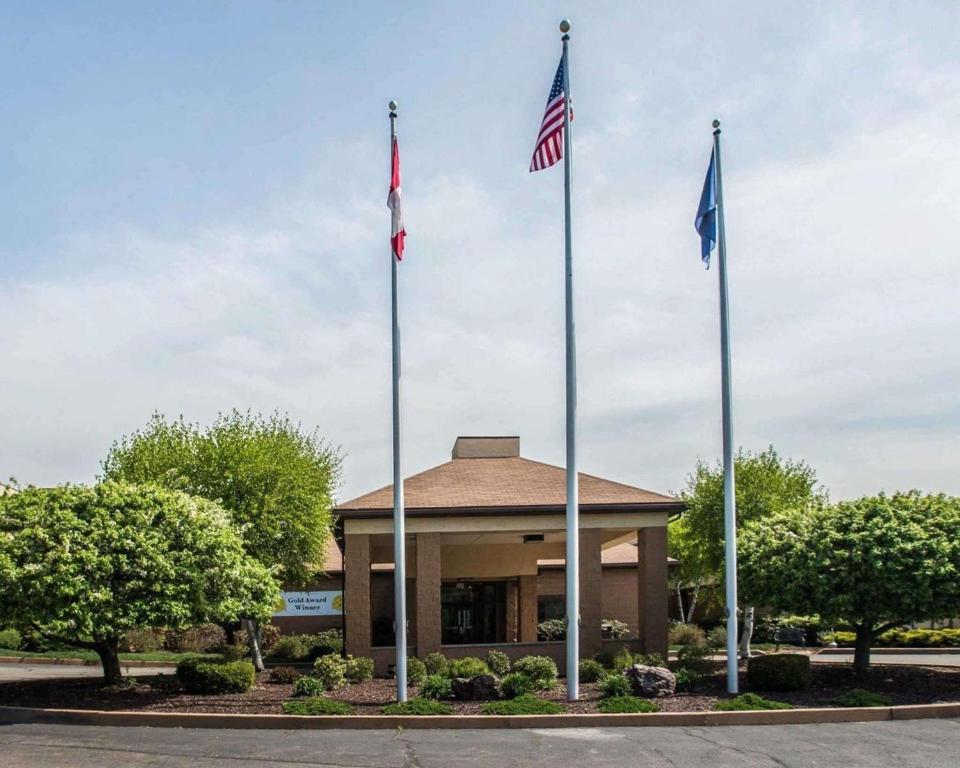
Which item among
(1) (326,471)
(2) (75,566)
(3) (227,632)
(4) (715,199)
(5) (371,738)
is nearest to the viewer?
(5) (371,738)

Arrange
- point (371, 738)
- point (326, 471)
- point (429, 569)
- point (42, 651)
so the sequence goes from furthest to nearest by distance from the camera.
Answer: point (326, 471)
point (42, 651)
point (429, 569)
point (371, 738)

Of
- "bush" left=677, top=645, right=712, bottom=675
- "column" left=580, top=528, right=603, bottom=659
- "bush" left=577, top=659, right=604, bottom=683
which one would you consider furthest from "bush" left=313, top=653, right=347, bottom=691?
"bush" left=677, top=645, right=712, bottom=675

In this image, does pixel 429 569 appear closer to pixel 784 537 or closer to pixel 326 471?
pixel 784 537

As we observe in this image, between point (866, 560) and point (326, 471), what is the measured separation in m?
25.0

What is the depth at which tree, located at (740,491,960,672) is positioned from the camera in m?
22.2

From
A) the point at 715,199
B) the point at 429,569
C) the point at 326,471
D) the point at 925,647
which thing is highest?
the point at 715,199

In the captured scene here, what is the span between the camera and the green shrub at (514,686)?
69.1 ft

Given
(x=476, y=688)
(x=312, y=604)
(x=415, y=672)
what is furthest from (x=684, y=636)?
(x=476, y=688)

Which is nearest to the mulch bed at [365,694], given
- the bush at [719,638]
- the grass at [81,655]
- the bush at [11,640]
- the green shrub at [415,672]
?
the green shrub at [415,672]

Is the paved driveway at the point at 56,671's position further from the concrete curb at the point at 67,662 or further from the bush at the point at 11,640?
the bush at the point at 11,640

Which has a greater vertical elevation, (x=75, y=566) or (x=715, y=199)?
(x=715, y=199)

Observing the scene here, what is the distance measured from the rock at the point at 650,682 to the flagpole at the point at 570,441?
46.1 inches

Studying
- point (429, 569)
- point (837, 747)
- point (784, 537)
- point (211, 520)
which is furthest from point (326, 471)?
point (837, 747)

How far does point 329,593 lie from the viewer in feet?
144
